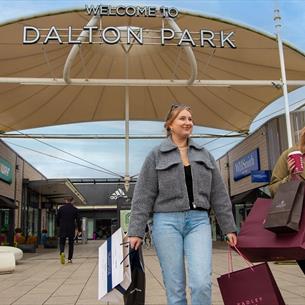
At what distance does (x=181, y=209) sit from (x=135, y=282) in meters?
0.67

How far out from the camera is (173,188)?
344 centimetres

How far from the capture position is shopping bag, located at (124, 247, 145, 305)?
3525mm

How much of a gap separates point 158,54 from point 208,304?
17.1 meters

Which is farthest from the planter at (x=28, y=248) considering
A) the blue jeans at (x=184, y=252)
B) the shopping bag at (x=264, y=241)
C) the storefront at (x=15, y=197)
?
the shopping bag at (x=264, y=241)

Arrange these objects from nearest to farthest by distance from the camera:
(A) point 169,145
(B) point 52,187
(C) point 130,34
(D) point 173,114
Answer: (A) point 169,145 < (D) point 173,114 < (C) point 130,34 < (B) point 52,187

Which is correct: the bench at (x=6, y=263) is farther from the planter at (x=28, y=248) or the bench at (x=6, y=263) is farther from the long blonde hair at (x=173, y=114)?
the planter at (x=28, y=248)

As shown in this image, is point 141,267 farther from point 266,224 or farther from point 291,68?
point 291,68

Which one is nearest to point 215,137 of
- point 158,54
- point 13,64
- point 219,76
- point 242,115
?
point 242,115

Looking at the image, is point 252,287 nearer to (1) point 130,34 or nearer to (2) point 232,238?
(2) point 232,238

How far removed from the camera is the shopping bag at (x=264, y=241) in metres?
3.07

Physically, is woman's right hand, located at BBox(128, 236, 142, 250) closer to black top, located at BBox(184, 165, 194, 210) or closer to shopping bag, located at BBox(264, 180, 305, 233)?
black top, located at BBox(184, 165, 194, 210)

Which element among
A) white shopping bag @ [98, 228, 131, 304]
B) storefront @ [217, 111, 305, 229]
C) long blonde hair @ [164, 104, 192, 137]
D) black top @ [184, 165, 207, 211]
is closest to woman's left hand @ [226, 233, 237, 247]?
black top @ [184, 165, 207, 211]

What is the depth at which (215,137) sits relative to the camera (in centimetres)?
2541

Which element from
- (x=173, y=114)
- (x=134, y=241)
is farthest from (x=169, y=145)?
(x=134, y=241)
